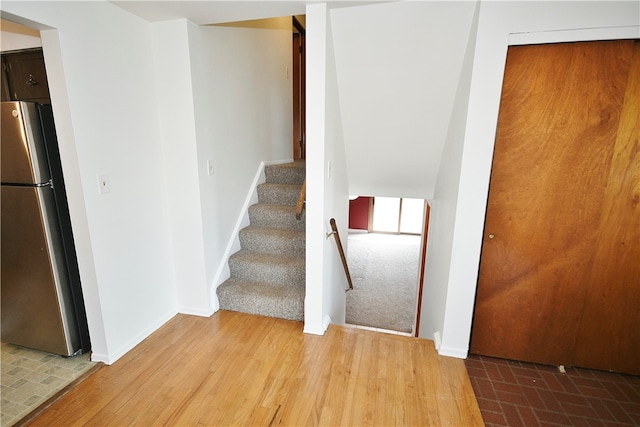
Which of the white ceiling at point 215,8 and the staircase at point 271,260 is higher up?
the white ceiling at point 215,8

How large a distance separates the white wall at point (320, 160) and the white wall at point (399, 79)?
14cm

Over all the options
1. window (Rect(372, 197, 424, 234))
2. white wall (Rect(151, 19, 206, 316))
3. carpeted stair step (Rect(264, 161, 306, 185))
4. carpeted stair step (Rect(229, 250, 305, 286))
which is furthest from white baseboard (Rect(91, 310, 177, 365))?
window (Rect(372, 197, 424, 234))

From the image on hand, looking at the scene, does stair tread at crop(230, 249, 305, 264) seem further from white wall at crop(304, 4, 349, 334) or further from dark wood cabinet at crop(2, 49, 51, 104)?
dark wood cabinet at crop(2, 49, 51, 104)

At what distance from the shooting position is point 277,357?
1.99 meters

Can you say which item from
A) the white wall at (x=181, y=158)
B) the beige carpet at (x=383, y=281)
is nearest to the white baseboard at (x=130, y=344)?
the white wall at (x=181, y=158)

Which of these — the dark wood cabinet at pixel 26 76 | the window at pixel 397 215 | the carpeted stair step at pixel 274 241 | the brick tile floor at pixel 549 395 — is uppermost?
the dark wood cabinet at pixel 26 76

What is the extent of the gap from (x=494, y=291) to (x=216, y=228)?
2093 millimetres

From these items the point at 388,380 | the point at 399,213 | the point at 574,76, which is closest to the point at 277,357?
Result: the point at 388,380

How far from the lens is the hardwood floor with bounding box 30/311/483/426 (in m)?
1.55

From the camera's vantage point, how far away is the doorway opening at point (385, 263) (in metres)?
4.40

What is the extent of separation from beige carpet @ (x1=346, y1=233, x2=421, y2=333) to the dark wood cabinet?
4.01 metres

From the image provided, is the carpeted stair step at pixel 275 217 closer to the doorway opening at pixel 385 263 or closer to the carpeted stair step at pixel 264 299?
the carpeted stair step at pixel 264 299

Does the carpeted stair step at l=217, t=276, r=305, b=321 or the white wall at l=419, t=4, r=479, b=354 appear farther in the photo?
the carpeted stair step at l=217, t=276, r=305, b=321

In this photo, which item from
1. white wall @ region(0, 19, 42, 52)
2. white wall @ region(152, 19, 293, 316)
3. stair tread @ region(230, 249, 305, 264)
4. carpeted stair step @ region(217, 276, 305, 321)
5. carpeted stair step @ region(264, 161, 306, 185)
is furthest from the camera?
carpeted stair step @ region(264, 161, 306, 185)
